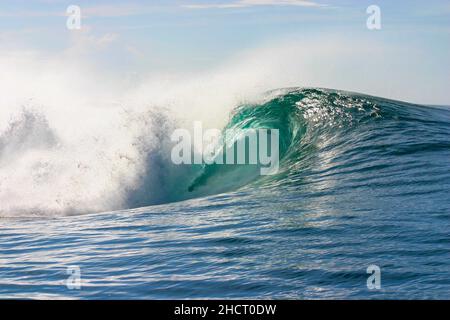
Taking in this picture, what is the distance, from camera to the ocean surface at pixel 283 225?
8.56 meters

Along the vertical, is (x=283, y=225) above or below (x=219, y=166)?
below

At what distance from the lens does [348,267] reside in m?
8.84

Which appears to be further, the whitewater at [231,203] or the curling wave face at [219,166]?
the curling wave face at [219,166]

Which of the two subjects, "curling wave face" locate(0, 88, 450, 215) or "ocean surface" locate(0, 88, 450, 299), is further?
"curling wave face" locate(0, 88, 450, 215)

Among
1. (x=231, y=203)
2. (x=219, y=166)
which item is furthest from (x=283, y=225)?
(x=219, y=166)

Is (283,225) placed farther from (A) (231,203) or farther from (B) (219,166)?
(B) (219,166)

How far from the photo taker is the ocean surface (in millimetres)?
8562

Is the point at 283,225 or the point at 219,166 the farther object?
the point at 219,166

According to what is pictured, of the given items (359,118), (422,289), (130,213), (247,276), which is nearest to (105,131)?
(130,213)

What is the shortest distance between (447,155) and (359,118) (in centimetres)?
405

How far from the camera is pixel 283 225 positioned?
11.8 m

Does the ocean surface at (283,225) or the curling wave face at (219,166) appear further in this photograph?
the curling wave face at (219,166)
